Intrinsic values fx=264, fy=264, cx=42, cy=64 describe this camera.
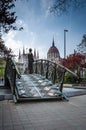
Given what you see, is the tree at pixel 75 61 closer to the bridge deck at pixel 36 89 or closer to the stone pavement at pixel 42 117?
the bridge deck at pixel 36 89

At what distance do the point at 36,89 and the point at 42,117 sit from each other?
453 cm

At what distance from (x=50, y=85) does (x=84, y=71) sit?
1244 inches

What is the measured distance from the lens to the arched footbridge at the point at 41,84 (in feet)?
36.3

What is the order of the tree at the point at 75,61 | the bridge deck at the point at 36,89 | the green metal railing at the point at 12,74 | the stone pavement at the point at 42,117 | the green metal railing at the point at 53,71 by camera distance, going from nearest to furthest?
the stone pavement at the point at 42,117 → the bridge deck at the point at 36,89 → the green metal railing at the point at 12,74 → the green metal railing at the point at 53,71 → the tree at the point at 75,61

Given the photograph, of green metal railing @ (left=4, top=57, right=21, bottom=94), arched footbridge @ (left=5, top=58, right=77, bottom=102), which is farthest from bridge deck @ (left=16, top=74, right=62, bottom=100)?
green metal railing @ (left=4, top=57, right=21, bottom=94)

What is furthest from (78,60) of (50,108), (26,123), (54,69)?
(26,123)

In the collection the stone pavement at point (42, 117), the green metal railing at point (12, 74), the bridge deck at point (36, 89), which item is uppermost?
the green metal railing at point (12, 74)

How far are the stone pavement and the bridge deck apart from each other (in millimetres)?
1101

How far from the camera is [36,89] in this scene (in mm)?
11961

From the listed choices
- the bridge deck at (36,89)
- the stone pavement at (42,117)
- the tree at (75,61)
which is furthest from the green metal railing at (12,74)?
the tree at (75,61)

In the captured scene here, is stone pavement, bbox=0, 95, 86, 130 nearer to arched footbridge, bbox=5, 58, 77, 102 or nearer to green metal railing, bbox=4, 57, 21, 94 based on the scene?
arched footbridge, bbox=5, 58, 77, 102

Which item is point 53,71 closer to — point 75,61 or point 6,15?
point 6,15

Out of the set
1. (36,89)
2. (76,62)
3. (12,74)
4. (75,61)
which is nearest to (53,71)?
(36,89)

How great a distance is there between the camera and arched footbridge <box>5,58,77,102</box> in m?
11.1
